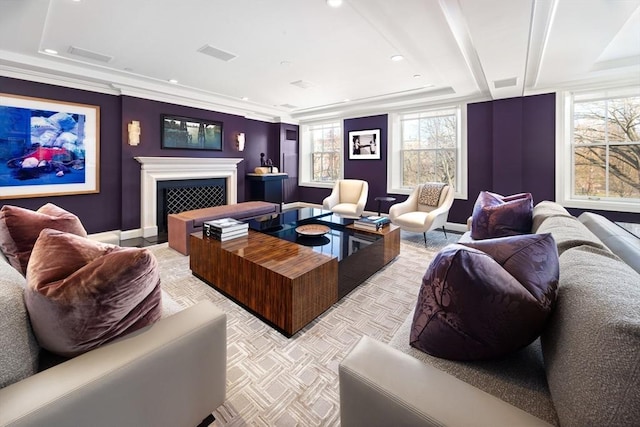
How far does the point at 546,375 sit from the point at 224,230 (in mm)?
2465

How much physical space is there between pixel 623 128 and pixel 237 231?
5.27 meters

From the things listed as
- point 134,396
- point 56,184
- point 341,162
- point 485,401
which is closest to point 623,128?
point 341,162

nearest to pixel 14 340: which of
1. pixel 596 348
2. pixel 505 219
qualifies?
pixel 596 348

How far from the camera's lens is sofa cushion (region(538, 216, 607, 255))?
131 centimetres

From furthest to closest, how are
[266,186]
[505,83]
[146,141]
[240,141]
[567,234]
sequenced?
[266,186], [240,141], [146,141], [505,83], [567,234]

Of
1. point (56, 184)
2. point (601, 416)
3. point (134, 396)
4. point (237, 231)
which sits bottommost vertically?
point (134, 396)

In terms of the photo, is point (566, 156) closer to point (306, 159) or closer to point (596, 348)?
point (596, 348)

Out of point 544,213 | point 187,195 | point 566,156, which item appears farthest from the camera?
point 187,195

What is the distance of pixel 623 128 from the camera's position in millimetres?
3941

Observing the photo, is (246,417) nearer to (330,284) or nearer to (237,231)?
(330,284)

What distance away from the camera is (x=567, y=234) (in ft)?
4.87

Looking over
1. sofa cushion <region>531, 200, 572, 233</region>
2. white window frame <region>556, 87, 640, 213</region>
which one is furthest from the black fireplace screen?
white window frame <region>556, 87, 640, 213</region>

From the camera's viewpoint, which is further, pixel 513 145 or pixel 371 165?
pixel 371 165

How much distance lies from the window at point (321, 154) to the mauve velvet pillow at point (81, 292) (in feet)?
20.1
